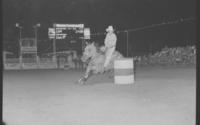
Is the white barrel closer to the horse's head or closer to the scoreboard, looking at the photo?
the horse's head

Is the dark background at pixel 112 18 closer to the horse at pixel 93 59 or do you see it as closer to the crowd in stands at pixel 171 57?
the crowd in stands at pixel 171 57

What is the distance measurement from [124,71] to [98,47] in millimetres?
1647

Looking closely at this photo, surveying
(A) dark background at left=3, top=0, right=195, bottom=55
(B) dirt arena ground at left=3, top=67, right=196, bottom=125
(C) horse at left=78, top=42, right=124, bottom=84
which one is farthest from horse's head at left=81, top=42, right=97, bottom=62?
(A) dark background at left=3, top=0, right=195, bottom=55

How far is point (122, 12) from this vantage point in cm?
3225

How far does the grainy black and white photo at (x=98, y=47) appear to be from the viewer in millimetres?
12492

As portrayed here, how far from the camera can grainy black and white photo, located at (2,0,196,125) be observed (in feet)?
41.0

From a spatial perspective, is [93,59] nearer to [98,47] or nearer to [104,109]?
[98,47]

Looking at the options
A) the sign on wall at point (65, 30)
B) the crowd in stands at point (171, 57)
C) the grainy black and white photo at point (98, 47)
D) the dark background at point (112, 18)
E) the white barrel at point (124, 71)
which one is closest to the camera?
the white barrel at point (124, 71)

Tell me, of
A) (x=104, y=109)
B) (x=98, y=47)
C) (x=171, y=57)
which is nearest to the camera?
(x=104, y=109)

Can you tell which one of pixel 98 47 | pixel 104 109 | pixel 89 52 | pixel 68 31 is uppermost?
pixel 68 31

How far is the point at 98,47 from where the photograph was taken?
1355 cm

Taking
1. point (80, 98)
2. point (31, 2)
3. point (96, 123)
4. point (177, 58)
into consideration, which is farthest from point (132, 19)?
point (96, 123)

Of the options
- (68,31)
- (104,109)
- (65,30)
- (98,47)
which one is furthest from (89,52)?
(68,31)

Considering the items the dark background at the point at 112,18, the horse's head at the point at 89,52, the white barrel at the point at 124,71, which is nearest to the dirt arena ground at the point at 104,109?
the white barrel at the point at 124,71
